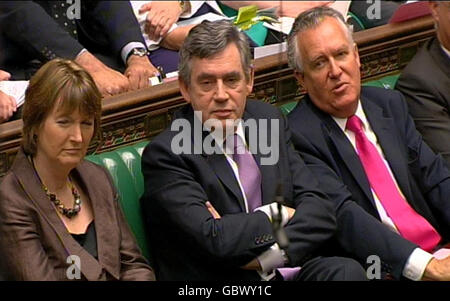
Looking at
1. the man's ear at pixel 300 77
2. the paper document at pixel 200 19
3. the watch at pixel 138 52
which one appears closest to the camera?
the man's ear at pixel 300 77

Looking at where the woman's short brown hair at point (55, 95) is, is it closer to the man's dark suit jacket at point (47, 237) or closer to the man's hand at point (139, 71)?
the man's dark suit jacket at point (47, 237)

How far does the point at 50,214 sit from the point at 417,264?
946mm

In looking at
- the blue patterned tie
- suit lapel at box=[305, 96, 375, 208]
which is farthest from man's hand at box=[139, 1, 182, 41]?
the blue patterned tie

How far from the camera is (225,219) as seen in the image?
2.48 metres

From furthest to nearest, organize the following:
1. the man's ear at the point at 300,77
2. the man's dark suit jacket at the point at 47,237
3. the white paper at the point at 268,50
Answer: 1. the white paper at the point at 268,50
2. the man's ear at the point at 300,77
3. the man's dark suit jacket at the point at 47,237

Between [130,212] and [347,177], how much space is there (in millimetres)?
586

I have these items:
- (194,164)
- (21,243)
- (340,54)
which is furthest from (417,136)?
(21,243)

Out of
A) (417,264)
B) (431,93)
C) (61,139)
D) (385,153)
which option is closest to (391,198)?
(385,153)

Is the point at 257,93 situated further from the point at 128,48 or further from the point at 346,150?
Result: the point at 128,48

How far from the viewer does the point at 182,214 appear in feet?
8.13

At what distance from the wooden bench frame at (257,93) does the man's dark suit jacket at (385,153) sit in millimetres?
201

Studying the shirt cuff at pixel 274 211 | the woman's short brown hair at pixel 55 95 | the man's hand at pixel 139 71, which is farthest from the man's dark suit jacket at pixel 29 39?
the shirt cuff at pixel 274 211

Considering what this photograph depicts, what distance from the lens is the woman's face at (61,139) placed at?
91.5 inches
